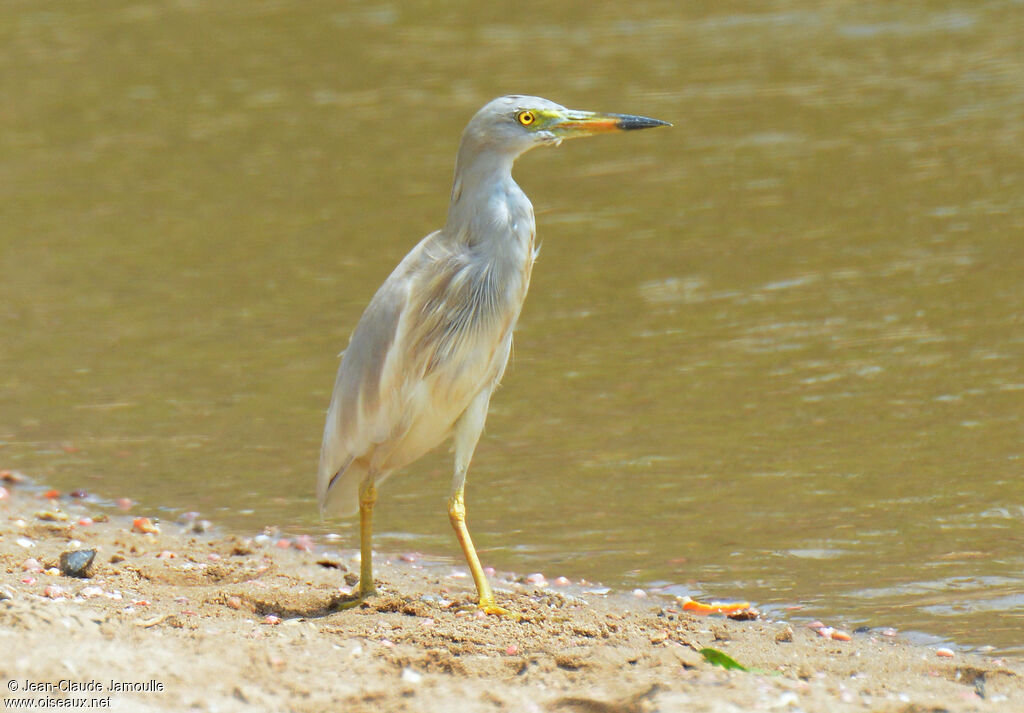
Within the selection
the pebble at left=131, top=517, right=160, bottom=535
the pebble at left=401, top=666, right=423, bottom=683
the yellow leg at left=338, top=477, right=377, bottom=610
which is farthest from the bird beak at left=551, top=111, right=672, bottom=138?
the pebble at left=131, top=517, right=160, bottom=535

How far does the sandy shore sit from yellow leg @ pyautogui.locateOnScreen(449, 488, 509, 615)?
3.0 inches

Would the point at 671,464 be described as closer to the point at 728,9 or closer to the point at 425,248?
the point at 425,248

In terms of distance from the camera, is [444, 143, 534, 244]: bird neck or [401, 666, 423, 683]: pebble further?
[444, 143, 534, 244]: bird neck

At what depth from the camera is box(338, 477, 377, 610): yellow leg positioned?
5.73 metres

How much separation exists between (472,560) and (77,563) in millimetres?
1576

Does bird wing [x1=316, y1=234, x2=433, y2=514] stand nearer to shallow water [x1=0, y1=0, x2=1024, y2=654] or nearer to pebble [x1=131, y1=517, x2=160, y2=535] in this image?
shallow water [x1=0, y1=0, x2=1024, y2=654]

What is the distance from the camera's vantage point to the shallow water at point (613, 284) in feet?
22.2

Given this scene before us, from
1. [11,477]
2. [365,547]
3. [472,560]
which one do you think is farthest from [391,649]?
[11,477]

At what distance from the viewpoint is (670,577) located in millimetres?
6242

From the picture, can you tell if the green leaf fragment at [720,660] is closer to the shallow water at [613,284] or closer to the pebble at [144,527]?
the shallow water at [613,284]

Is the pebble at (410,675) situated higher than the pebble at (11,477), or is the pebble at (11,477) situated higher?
the pebble at (410,675)

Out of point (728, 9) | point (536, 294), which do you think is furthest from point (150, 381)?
point (728, 9)

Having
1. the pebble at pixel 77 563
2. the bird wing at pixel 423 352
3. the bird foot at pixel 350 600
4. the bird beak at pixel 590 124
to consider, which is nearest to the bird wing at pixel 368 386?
the bird wing at pixel 423 352

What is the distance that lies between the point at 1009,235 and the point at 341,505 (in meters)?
6.00
